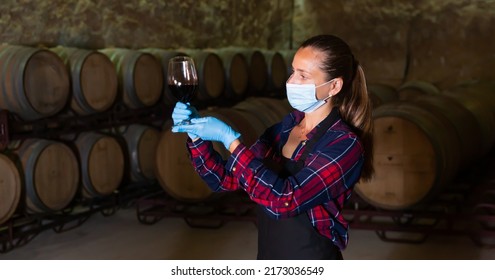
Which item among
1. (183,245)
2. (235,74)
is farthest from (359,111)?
(235,74)

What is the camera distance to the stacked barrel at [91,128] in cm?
460

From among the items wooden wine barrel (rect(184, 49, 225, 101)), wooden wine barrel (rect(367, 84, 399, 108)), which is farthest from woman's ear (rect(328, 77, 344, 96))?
wooden wine barrel (rect(367, 84, 399, 108))

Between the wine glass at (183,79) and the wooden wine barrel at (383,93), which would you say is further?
the wooden wine barrel at (383,93)

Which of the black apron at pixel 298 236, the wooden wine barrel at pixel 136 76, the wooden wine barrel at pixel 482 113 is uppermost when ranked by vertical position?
the black apron at pixel 298 236

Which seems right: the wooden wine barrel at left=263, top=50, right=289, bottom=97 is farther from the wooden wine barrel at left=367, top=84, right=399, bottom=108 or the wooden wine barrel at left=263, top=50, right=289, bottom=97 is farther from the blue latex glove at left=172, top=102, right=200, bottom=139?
the blue latex glove at left=172, top=102, right=200, bottom=139

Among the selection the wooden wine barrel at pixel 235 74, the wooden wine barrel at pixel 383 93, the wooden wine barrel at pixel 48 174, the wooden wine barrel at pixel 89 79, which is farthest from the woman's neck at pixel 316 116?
the wooden wine barrel at pixel 235 74

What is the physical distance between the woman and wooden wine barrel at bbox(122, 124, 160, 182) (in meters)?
4.01

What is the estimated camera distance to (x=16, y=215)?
4809 millimetres

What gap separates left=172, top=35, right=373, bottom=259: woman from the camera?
5.47 ft

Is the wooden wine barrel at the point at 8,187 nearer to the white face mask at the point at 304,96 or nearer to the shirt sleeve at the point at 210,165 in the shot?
the shirt sleeve at the point at 210,165

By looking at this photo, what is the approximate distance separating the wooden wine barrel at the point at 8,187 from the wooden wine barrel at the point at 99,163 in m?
0.80

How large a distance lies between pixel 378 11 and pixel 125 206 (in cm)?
567
